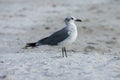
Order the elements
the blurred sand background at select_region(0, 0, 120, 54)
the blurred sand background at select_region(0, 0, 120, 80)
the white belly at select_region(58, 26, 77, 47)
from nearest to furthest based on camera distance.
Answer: the blurred sand background at select_region(0, 0, 120, 80) → the white belly at select_region(58, 26, 77, 47) → the blurred sand background at select_region(0, 0, 120, 54)

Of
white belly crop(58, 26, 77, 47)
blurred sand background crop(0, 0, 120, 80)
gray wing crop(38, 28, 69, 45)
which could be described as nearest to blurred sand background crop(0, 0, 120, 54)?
blurred sand background crop(0, 0, 120, 80)

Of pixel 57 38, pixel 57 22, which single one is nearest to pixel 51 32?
pixel 57 22

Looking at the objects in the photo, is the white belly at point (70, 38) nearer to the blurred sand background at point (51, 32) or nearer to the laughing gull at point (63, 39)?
the laughing gull at point (63, 39)

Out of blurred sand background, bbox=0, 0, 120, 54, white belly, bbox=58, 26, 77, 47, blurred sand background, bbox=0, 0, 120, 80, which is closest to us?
blurred sand background, bbox=0, 0, 120, 80

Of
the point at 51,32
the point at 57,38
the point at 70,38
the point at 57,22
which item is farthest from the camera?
the point at 57,22

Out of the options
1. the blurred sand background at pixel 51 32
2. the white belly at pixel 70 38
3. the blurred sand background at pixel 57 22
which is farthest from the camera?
the blurred sand background at pixel 57 22

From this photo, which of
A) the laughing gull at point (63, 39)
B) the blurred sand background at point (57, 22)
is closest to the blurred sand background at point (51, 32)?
the blurred sand background at point (57, 22)

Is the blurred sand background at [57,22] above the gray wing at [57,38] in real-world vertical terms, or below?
above

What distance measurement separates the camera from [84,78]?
34.2 ft

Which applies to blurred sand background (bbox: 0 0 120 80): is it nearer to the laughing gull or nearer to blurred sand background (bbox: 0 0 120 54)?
blurred sand background (bbox: 0 0 120 54)

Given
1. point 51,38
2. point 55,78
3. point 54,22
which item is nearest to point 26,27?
point 54,22

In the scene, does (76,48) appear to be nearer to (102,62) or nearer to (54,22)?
(102,62)

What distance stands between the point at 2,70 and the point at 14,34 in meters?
7.32

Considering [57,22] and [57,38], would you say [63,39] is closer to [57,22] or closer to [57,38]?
[57,38]
